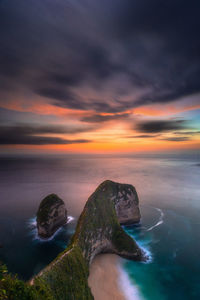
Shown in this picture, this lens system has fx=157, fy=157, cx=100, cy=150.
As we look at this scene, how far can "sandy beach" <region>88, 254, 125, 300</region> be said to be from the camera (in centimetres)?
1820

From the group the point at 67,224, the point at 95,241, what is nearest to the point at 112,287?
the point at 95,241

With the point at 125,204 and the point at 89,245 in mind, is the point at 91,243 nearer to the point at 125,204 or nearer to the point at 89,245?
the point at 89,245

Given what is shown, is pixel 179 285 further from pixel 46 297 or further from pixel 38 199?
pixel 38 199

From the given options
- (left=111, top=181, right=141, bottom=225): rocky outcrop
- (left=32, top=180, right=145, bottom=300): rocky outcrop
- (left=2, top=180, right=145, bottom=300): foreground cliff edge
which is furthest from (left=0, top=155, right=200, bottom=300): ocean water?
(left=2, top=180, right=145, bottom=300): foreground cliff edge

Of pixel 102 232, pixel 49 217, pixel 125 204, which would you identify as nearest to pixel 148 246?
pixel 125 204

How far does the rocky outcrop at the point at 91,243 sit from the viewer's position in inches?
513

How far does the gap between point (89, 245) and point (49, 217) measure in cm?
1478

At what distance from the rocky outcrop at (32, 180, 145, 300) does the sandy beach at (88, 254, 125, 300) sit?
1211 mm

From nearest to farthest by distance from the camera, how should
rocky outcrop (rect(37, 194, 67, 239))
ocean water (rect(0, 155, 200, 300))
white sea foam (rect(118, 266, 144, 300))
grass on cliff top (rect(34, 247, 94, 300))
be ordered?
grass on cliff top (rect(34, 247, 94, 300)) < white sea foam (rect(118, 266, 144, 300)) < ocean water (rect(0, 155, 200, 300)) < rocky outcrop (rect(37, 194, 67, 239))

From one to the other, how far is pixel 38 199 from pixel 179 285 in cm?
5200

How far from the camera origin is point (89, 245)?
21.0 meters

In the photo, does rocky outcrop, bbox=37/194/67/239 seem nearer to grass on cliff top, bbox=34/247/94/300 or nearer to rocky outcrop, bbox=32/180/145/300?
rocky outcrop, bbox=32/180/145/300

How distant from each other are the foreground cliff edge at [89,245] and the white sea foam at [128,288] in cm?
341

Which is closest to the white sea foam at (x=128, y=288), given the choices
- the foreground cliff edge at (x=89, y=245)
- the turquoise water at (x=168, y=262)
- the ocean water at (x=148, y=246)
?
the ocean water at (x=148, y=246)
